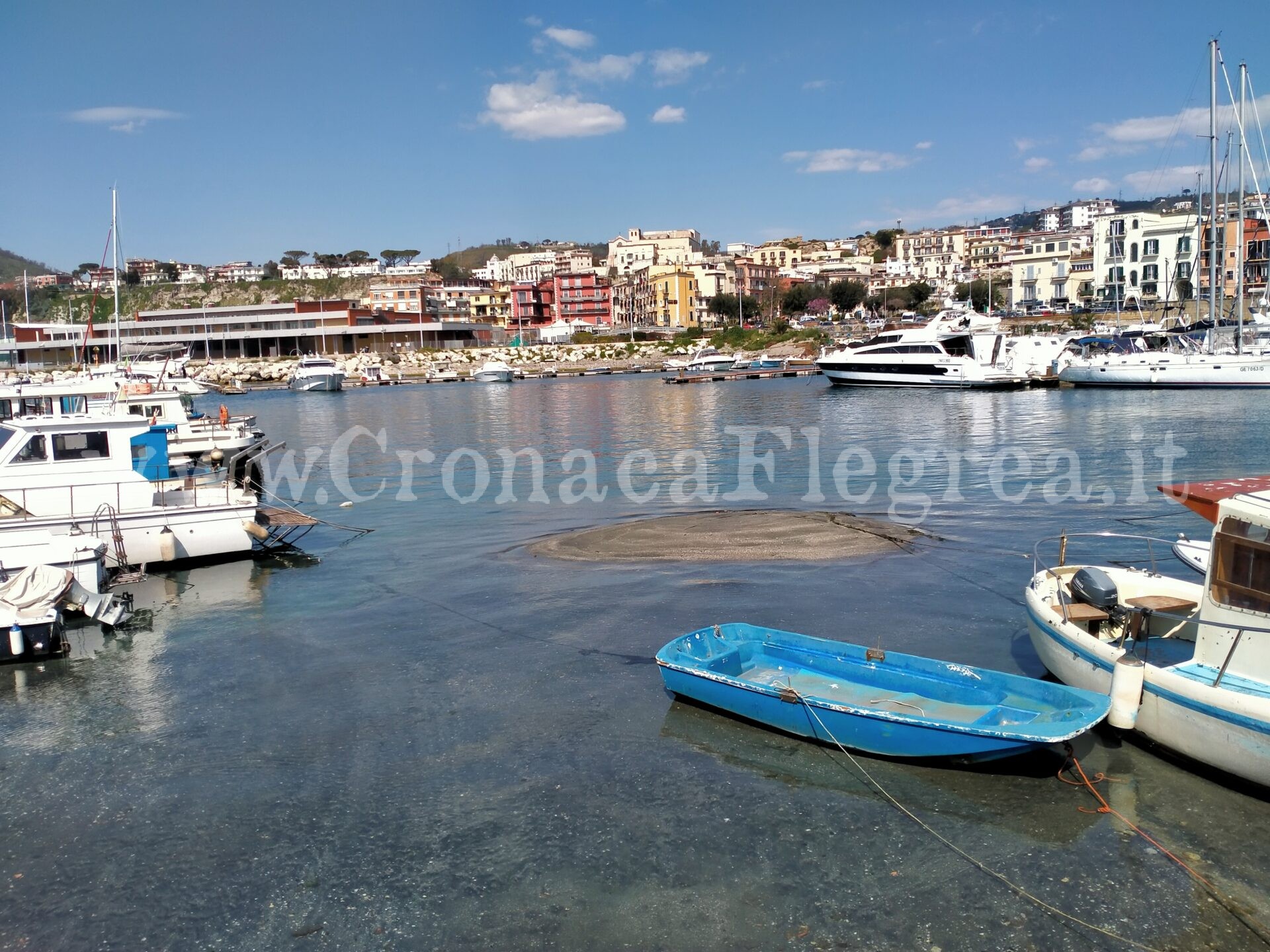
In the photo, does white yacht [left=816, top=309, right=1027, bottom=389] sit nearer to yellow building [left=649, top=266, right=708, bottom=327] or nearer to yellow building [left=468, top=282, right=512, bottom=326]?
yellow building [left=649, top=266, right=708, bottom=327]

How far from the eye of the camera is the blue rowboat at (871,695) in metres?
9.16

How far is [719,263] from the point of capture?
156 metres

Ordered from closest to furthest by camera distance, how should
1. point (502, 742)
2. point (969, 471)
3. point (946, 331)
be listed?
point (502, 742)
point (969, 471)
point (946, 331)

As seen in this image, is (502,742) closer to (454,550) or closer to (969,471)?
(454,550)

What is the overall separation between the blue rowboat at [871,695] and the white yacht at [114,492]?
1234cm

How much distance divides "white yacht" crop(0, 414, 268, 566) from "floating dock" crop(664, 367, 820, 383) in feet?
243

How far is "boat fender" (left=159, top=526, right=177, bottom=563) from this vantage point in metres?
19.2

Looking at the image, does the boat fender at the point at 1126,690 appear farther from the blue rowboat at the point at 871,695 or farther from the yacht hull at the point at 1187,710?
the blue rowboat at the point at 871,695

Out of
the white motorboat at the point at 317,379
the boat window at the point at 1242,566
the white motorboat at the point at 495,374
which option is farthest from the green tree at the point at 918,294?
the boat window at the point at 1242,566

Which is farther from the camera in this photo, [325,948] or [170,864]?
[170,864]

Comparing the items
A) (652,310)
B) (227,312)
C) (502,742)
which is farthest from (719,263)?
(502,742)

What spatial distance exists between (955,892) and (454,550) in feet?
50.6

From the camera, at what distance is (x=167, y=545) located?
63.4 ft

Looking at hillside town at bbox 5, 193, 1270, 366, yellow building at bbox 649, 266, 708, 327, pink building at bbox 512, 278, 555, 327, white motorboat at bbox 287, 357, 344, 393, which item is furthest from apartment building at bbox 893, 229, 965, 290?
white motorboat at bbox 287, 357, 344, 393
